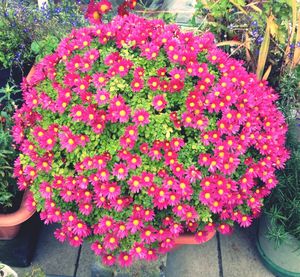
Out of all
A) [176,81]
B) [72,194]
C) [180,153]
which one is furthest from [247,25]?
[72,194]

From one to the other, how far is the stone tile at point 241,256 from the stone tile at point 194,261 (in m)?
0.06

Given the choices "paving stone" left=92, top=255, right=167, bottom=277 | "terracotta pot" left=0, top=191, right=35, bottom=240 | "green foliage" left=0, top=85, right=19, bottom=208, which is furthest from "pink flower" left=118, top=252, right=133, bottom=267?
"green foliage" left=0, top=85, right=19, bottom=208

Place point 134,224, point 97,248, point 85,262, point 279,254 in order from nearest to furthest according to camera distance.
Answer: point 134,224 → point 97,248 → point 279,254 → point 85,262

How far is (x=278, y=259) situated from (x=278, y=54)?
1.17 metres

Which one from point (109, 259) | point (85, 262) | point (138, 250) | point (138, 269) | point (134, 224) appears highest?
point (134, 224)

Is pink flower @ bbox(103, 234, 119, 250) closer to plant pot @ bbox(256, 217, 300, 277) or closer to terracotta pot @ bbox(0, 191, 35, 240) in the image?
terracotta pot @ bbox(0, 191, 35, 240)

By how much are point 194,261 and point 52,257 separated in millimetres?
827

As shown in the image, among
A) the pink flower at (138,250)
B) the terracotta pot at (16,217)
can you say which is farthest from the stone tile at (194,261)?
the terracotta pot at (16,217)

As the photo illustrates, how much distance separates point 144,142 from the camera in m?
1.85

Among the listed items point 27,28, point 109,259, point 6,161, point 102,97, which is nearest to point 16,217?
point 6,161

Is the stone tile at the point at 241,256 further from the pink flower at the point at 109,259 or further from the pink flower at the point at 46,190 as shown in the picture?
the pink flower at the point at 46,190

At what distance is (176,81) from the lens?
186 centimetres

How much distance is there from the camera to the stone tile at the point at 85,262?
2414 mm

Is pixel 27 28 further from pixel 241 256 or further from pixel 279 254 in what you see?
pixel 279 254
